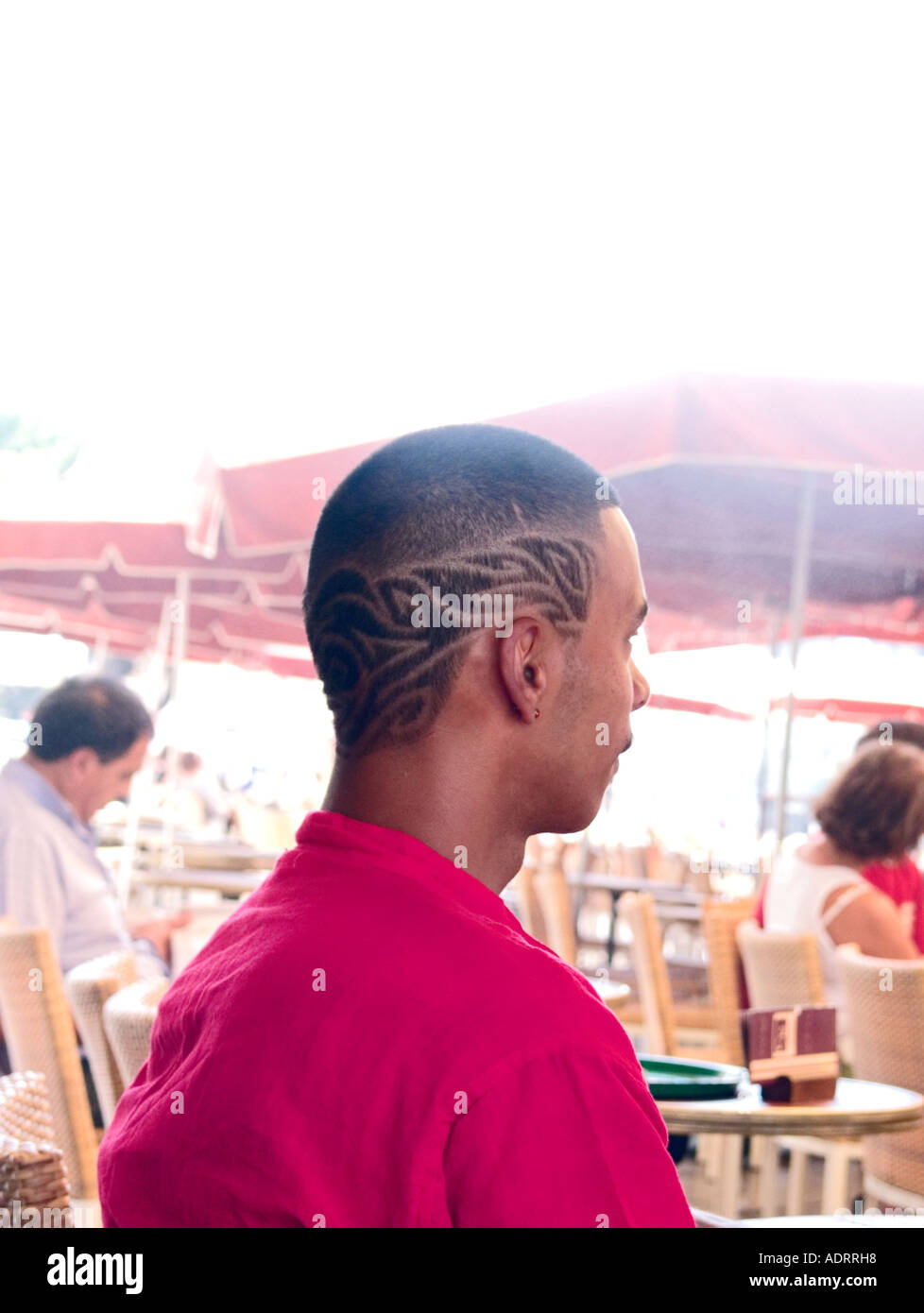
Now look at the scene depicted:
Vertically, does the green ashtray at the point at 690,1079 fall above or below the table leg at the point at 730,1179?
above

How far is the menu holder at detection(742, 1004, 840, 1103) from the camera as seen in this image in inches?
79.7

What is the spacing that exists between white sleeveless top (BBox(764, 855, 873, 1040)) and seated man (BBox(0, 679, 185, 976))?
1535 millimetres

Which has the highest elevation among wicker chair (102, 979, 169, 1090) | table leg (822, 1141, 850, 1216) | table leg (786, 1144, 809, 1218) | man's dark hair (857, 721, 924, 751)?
man's dark hair (857, 721, 924, 751)

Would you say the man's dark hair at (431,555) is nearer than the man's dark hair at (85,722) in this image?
Yes

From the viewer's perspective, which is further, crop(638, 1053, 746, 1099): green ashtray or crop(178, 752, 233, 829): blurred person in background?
crop(178, 752, 233, 829): blurred person in background

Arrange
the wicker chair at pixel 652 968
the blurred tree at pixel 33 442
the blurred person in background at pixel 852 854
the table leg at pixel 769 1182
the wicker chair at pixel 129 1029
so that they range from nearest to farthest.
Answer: the wicker chair at pixel 129 1029, the blurred person in background at pixel 852 854, the table leg at pixel 769 1182, the wicker chair at pixel 652 968, the blurred tree at pixel 33 442

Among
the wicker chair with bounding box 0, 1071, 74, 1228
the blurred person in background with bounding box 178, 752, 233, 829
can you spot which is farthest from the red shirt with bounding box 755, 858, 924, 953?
the blurred person in background with bounding box 178, 752, 233, 829

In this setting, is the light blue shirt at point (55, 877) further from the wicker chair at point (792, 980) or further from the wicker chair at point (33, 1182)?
the wicker chair at point (33, 1182)

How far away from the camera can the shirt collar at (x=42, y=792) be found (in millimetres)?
3084

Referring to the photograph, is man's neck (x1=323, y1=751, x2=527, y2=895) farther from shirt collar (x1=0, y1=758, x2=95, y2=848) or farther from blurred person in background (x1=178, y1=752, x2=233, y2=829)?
blurred person in background (x1=178, y1=752, x2=233, y2=829)

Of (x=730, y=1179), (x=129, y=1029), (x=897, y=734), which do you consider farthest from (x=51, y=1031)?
(x=897, y=734)

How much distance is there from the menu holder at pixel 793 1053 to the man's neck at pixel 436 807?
140cm

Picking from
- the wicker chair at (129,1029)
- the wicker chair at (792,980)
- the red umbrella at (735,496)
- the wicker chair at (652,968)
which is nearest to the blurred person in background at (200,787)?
the red umbrella at (735,496)
